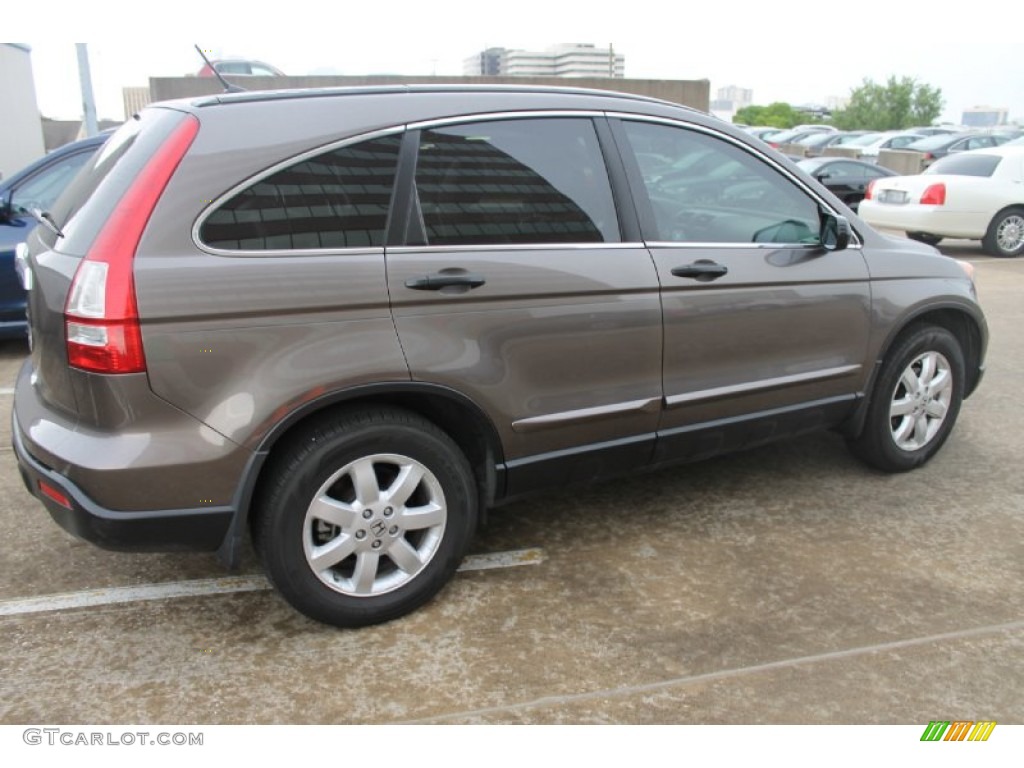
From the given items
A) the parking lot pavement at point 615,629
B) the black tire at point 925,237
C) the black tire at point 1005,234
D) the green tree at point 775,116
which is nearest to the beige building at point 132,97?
the black tire at point 925,237

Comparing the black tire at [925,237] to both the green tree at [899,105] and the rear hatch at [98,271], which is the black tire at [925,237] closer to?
the rear hatch at [98,271]

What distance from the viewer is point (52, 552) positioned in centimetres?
344

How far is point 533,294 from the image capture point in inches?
118

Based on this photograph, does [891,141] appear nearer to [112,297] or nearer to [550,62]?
[550,62]

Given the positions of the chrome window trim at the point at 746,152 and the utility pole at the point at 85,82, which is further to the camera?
the utility pole at the point at 85,82

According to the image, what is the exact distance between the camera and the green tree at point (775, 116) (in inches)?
2625

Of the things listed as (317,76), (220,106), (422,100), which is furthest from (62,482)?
(317,76)

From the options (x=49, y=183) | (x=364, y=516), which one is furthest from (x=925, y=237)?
(x=364, y=516)

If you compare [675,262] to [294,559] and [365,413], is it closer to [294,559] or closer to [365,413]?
[365,413]

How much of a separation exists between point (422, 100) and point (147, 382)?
129cm

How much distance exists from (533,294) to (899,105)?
213 feet

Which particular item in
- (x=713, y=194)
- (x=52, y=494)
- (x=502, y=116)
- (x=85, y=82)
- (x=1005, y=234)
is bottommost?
(x=1005, y=234)

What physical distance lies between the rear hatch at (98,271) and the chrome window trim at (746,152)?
1.61 metres

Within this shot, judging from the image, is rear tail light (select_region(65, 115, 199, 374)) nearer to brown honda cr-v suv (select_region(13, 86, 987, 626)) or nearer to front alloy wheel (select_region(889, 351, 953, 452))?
brown honda cr-v suv (select_region(13, 86, 987, 626))
